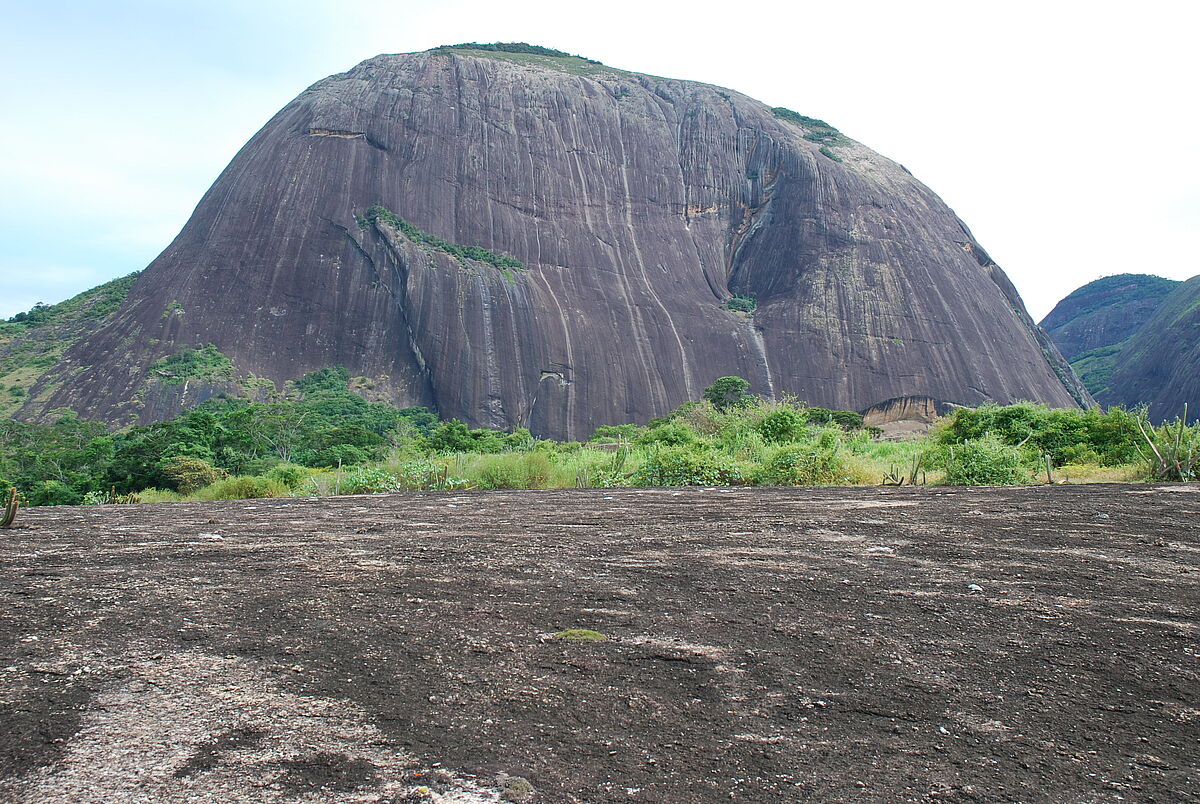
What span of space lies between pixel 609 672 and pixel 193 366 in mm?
42794

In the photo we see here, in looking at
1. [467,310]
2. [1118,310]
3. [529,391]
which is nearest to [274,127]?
[467,310]

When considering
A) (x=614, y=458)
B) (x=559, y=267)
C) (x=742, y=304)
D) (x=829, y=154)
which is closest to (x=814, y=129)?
(x=829, y=154)

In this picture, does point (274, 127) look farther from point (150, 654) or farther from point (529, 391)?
point (150, 654)

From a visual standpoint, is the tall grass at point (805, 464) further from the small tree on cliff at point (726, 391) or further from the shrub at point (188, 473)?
the small tree on cliff at point (726, 391)

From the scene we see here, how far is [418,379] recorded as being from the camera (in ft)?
145

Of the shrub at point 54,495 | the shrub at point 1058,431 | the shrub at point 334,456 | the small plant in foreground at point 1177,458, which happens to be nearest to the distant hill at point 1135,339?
the shrub at point 1058,431

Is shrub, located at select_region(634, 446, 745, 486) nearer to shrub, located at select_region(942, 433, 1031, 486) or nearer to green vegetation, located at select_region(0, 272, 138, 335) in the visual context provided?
shrub, located at select_region(942, 433, 1031, 486)

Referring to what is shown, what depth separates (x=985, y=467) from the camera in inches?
484

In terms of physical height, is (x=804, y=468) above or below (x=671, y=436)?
below

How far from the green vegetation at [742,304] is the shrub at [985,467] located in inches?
1644

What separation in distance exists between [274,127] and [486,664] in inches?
2341

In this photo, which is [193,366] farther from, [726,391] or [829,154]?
[829,154]

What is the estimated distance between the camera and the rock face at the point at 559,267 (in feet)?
145

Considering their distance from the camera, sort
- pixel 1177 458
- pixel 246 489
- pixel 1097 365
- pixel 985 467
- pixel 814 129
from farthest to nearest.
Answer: pixel 1097 365
pixel 814 129
pixel 246 489
pixel 985 467
pixel 1177 458
